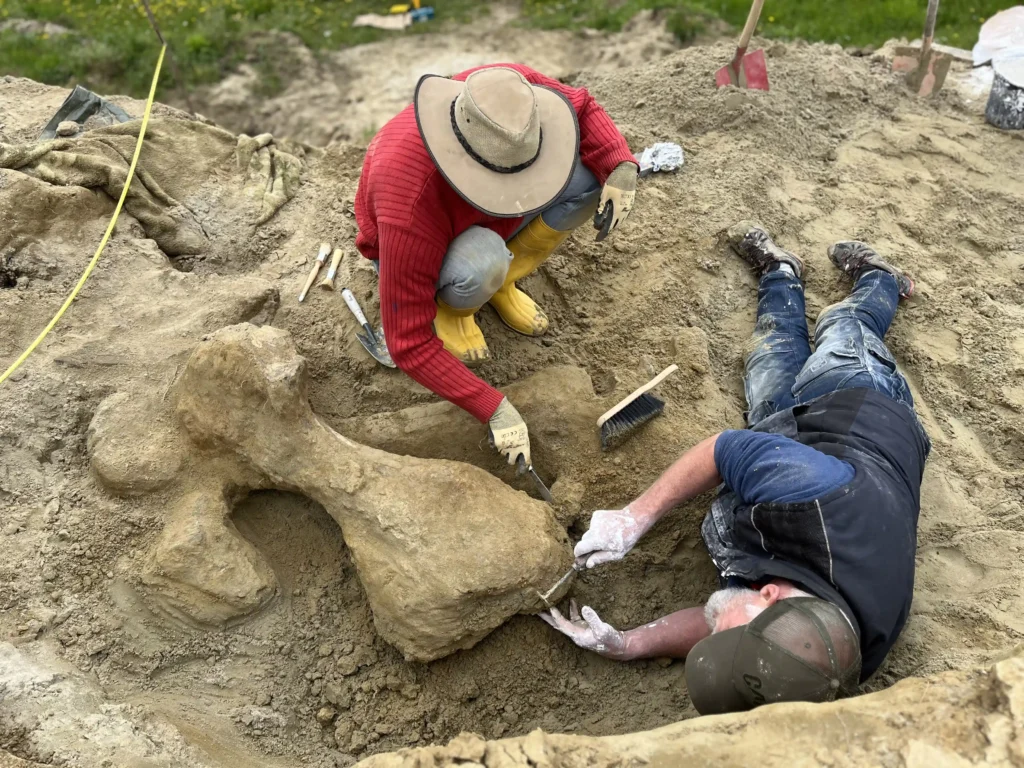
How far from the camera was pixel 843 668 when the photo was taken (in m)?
1.79

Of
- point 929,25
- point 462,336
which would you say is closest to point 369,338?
point 462,336

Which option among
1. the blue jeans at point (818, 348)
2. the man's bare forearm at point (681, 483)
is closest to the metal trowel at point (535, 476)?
the man's bare forearm at point (681, 483)

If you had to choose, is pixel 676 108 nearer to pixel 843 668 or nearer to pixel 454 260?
pixel 454 260

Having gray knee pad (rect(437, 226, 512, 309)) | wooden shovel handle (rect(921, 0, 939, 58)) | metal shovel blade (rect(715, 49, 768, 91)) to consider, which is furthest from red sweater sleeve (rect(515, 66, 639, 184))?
wooden shovel handle (rect(921, 0, 939, 58))

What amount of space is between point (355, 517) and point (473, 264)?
3.01 feet

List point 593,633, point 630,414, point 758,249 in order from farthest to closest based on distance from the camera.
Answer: point 758,249 → point 630,414 → point 593,633

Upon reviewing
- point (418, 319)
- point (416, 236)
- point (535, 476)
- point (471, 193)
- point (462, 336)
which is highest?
point (471, 193)

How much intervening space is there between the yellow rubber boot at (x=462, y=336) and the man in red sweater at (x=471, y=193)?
0.07 metres

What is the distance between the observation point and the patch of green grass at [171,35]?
5605 millimetres

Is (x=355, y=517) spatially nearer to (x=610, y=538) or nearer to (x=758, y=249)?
(x=610, y=538)

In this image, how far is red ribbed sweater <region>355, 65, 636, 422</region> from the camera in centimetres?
214

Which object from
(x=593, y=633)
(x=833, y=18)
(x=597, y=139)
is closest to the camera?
(x=593, y=633)

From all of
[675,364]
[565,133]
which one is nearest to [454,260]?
[565,133]

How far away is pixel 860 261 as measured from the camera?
10.3 ft
